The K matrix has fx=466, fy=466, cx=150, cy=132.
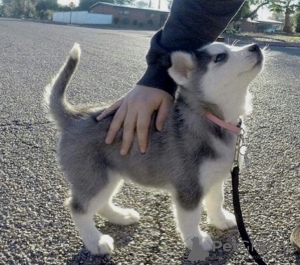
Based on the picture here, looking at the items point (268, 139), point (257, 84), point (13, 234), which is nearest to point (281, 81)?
point (257, 84)

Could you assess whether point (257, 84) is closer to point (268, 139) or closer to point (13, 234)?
point (268, 139)

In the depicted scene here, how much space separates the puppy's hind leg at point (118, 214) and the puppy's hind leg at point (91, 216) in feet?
0.30

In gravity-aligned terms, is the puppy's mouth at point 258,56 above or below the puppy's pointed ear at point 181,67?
above

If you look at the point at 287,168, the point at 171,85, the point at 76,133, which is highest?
the point at 171,85

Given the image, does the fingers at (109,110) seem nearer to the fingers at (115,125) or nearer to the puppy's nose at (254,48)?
the fingers at (115,125)

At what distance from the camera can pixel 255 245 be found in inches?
80.0

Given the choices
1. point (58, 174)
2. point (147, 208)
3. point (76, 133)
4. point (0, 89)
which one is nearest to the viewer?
point (76, 133)

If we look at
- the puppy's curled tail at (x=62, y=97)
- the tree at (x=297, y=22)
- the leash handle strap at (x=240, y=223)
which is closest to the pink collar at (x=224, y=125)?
the leash handle strap at (x=240, y=223)

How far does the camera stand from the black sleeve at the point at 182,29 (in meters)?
2.19

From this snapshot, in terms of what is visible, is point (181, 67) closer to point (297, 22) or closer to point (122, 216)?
point (122, 216)

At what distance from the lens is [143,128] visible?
6.79 ft

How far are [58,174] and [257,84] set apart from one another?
4.26 metres

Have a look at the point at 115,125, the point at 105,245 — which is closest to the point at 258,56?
the point at 115,125

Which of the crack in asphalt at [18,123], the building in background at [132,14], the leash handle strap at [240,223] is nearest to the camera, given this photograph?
the leash handle strap at [240,223]
